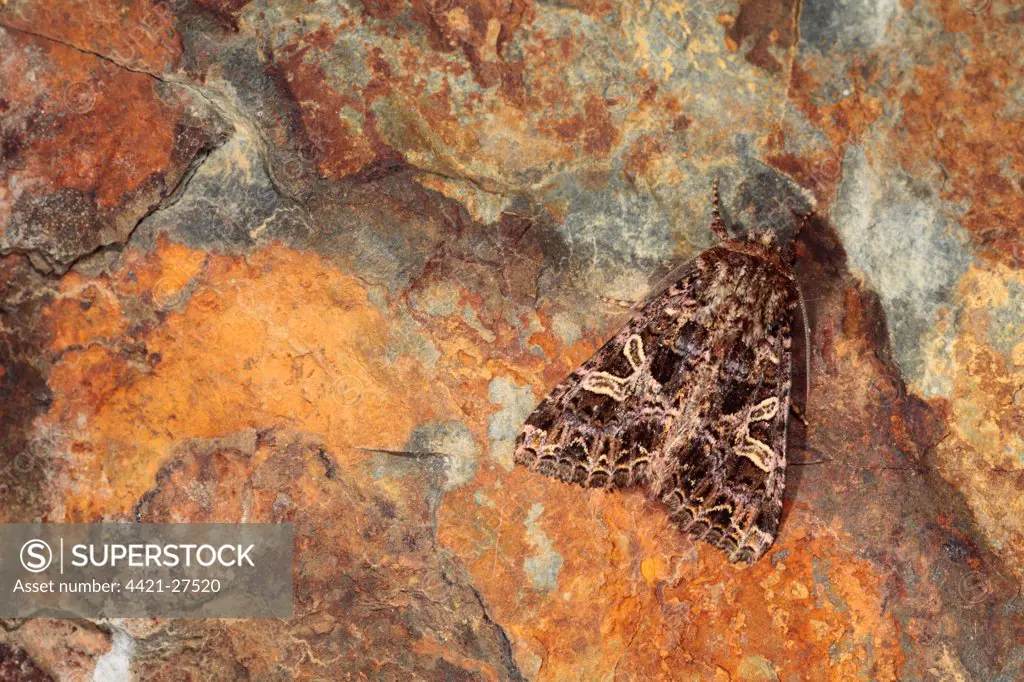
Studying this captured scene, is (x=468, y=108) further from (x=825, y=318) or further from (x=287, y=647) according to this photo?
(x=287, y=647)

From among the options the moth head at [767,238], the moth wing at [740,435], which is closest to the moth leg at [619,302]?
the moth wing at [740,435]

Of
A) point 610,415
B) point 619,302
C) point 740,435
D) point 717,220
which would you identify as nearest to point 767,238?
point 717,220

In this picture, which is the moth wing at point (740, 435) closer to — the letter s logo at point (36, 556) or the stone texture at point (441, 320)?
the stone texture at point (441, 320)

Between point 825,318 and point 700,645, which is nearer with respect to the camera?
point 700,645

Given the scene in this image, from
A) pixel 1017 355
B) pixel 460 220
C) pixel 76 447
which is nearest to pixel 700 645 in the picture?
pixel 1017 355

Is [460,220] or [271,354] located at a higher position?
[460,220]

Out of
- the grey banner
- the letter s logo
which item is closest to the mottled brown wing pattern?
the grey banner

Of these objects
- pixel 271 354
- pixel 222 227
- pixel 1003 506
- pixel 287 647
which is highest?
pixel 1003 506
